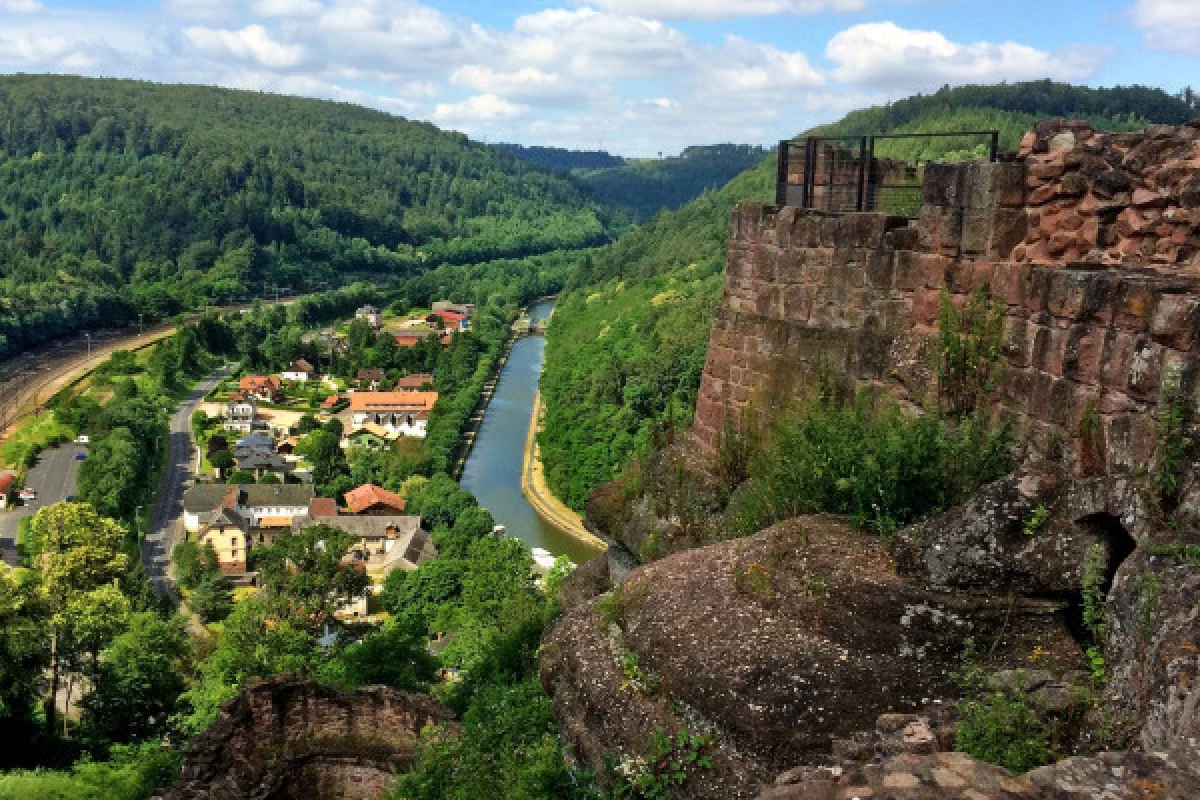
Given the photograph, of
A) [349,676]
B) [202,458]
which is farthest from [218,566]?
[349,676]

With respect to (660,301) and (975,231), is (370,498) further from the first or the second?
(975,231)

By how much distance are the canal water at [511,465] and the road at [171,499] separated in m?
15.4

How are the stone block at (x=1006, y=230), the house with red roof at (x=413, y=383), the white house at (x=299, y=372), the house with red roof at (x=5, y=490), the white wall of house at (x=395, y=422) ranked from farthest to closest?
the white house at (x=299, y=372), the house with red roof at (x=413, y=383), the white wall of house at (x=395, y=422), the house with red roof at (x=5, y=490), the stone block at (x=1006, y=230)

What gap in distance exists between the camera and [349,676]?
19.1 metres

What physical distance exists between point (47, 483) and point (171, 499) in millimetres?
7282

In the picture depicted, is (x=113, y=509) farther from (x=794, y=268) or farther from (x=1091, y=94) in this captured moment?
(x=1091, y=94)

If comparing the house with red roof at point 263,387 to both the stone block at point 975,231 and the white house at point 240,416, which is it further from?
the stone block at point 975,231

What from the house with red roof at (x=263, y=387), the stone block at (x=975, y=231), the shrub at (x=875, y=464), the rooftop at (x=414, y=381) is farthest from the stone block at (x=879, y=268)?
the house with red roof at (x=263, y=387)

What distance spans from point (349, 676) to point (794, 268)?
473 inches

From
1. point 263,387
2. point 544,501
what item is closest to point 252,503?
point 544,501

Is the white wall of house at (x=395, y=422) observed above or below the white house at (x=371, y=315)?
below

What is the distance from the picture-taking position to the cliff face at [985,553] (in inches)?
261

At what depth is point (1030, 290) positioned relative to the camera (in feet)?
27.9

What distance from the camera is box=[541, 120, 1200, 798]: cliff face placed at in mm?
6641
